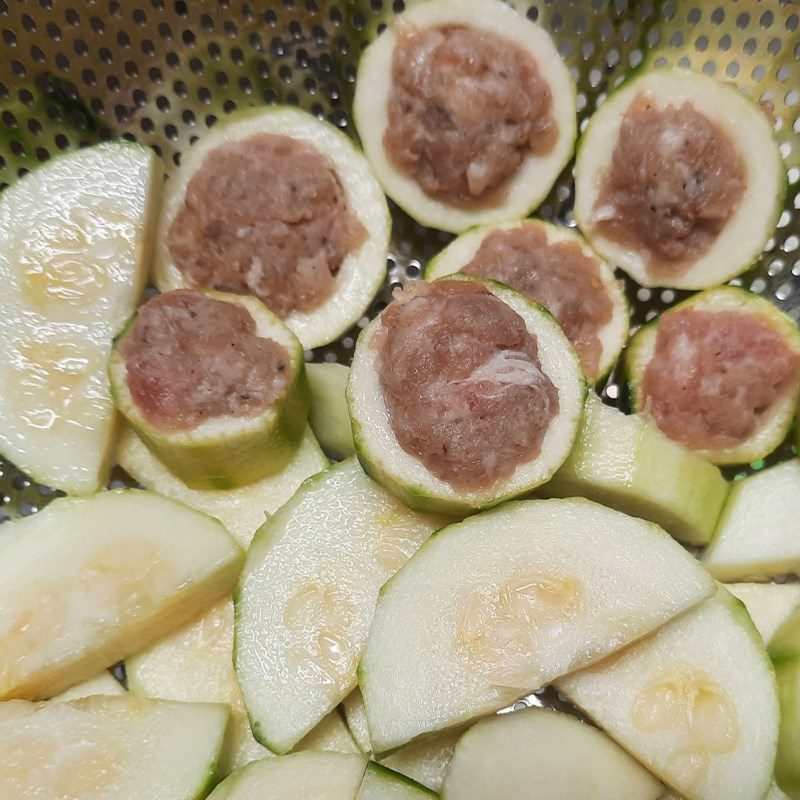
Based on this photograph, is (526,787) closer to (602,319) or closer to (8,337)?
(602,319)

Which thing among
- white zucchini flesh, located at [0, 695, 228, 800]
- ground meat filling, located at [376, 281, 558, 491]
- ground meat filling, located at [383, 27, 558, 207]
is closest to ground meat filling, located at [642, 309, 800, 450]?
ground meat filling, located at [376, 281, 558, 491]

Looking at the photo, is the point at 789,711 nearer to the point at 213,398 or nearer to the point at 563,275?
Answer: the point at 563,275

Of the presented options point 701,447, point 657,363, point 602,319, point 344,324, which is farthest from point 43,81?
point 701,447

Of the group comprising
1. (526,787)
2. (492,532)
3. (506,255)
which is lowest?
(526,787)

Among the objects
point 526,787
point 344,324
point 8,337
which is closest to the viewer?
point 526,787

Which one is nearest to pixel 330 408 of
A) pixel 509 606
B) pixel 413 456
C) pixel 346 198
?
pixel 413 456

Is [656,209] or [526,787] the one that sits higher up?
[656,209]
